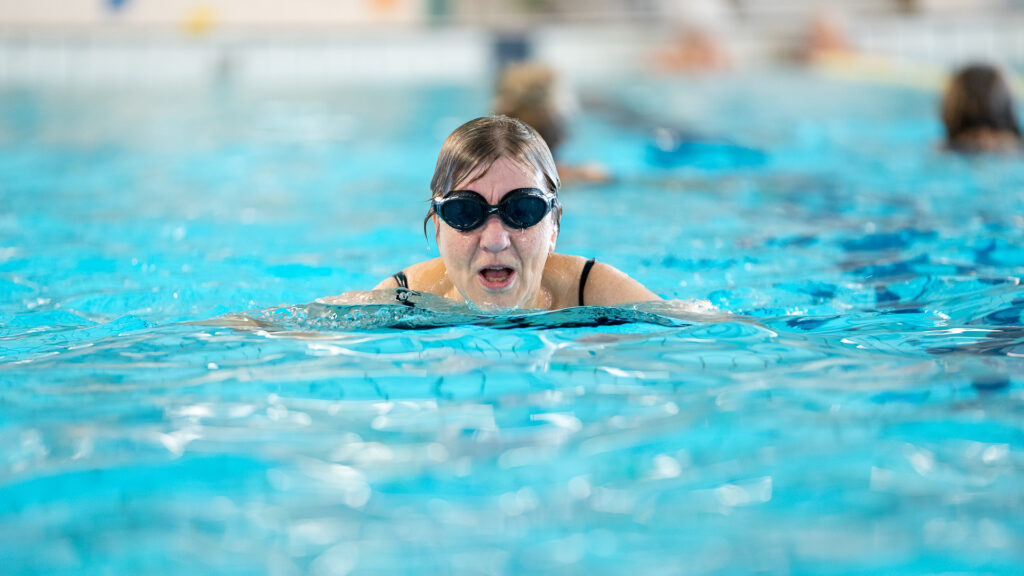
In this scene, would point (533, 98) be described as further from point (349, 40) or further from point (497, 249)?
point (349, 40)

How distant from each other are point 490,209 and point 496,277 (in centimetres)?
24

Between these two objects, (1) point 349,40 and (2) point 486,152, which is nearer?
(2) point 486,152

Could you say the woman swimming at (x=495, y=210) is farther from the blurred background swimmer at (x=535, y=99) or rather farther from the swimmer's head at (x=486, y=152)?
the blurred background swimmer at (x=535, y=99)

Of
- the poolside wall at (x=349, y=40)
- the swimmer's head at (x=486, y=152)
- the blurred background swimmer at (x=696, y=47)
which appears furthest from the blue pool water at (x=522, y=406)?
the poolside wall at (x=349, y=40)

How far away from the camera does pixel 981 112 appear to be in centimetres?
739

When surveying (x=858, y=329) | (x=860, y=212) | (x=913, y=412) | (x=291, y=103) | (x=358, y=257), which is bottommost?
(x=913, y=412)

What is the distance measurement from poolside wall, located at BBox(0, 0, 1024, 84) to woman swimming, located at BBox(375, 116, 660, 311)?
14179 mm

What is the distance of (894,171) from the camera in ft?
24.1

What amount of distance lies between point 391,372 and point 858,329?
152cm

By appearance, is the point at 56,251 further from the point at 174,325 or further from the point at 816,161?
the point at 816,161

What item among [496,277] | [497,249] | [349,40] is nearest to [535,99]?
[496,277]

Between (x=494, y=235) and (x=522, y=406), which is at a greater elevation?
(x=494, y=235)

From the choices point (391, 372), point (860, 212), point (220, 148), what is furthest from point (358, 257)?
point (220, 148)

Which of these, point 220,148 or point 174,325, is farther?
point 220,148
